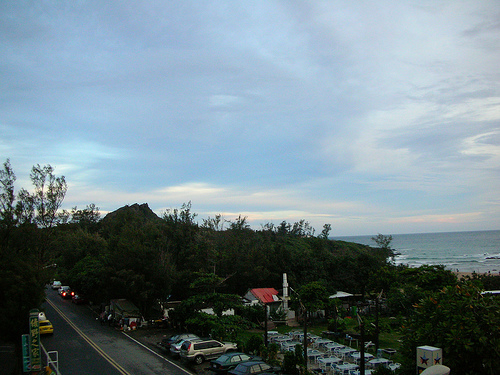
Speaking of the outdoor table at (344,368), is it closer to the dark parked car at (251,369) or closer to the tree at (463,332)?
the dark parked car at (251,369)

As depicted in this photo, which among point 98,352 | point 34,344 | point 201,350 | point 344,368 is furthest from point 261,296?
point 34,344

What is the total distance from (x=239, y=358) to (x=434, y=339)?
33.3ft

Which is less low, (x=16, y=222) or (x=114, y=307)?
(x=16, y=222)

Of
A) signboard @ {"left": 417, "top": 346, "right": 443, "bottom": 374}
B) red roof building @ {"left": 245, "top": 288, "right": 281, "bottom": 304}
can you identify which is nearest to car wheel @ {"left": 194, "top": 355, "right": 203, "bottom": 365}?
signboard @ {"left": 417, "top": 346, "right": 443, "bottom": 374}

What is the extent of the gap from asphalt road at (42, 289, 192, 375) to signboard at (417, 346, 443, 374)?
12.2m

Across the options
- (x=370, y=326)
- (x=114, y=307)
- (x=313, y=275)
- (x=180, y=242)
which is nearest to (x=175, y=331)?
(x=114, y=307)

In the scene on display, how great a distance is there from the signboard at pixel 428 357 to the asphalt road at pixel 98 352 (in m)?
12.2

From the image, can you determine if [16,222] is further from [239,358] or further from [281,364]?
[281,364]

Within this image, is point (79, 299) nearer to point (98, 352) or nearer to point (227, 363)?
point (98, 352)

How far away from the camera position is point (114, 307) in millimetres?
32344

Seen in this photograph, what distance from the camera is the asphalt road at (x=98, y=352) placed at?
725 inches

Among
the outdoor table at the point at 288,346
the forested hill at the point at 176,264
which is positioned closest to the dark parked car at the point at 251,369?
the outdoor table at the point at 288,346

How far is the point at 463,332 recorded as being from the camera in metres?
10.5

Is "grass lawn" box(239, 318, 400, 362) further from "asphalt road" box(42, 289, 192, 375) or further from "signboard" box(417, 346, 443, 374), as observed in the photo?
"signboard" box(417, 346, 443, 374)
